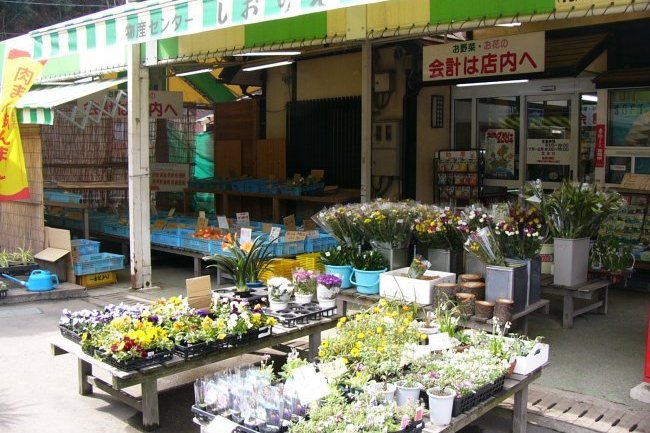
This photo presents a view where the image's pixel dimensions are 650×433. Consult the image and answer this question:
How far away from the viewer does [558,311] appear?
751 cm

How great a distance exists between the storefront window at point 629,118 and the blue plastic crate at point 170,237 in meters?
6.01

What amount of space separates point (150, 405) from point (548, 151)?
7557 mm

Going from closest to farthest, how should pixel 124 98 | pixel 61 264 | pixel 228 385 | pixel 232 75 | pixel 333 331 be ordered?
pixel 228 385 < pixel 333 331 < pixel 61 264 < pixel 124 98 < pixel 232 75

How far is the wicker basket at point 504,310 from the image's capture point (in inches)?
211

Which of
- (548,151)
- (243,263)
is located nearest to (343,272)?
(243,263)

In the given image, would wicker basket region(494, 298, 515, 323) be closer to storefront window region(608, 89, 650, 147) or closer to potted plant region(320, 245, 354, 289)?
potted plant region(320, 245, 354, 289)

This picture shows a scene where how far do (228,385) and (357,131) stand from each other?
9.06m

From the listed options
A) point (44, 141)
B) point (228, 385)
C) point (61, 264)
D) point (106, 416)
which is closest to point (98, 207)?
point (44, 141)

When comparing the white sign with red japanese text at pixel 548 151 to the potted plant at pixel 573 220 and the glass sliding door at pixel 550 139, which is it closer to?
the glass sliding door at pixel 550 139

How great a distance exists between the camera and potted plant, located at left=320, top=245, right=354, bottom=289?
21.0 feet

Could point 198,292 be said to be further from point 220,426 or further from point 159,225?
point 159,225

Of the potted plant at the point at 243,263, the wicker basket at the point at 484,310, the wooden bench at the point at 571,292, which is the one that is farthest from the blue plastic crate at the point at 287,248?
the wicker basket at the point at 484,310

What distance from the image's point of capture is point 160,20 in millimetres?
7355

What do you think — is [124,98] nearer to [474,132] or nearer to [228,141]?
[228,141]
